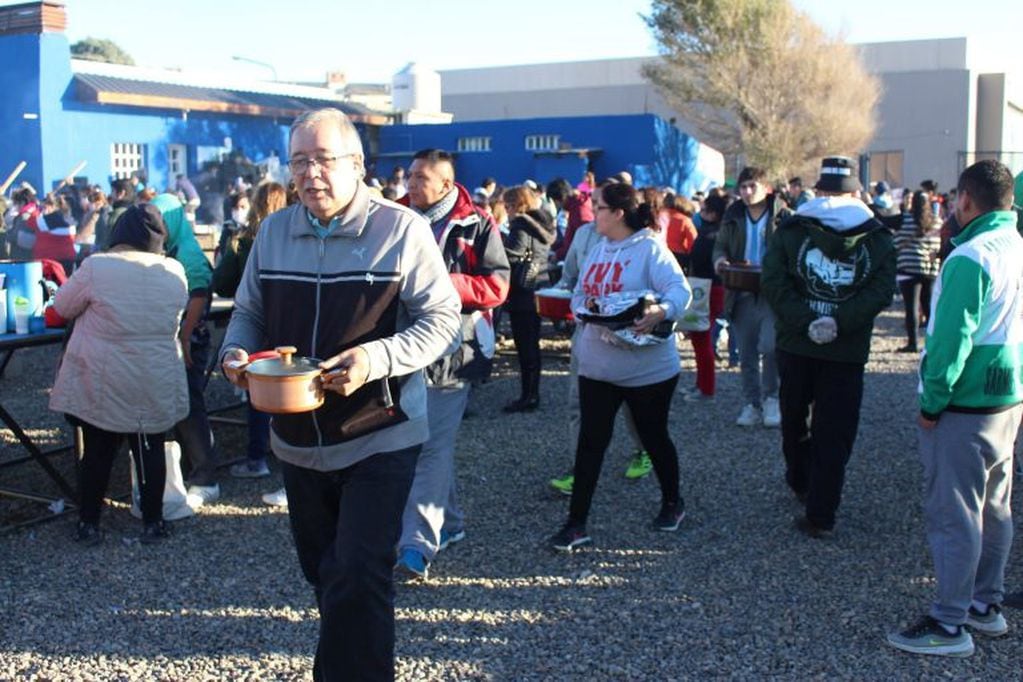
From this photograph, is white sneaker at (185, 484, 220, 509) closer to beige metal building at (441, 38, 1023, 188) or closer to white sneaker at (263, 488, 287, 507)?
white sneaker at (263, 488, 287, 507)

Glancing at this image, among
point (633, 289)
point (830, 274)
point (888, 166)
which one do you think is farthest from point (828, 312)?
point (888, 166)

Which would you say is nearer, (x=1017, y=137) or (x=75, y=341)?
(x=75, y=341)

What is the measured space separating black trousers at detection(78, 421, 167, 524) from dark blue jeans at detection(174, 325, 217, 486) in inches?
26.4

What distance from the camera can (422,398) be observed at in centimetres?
328

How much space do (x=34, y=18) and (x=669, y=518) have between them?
26.8m

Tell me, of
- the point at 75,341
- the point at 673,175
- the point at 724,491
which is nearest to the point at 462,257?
the point at 75,341

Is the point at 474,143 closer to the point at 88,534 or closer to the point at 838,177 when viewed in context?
the point at 838,177

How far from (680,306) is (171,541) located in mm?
2867

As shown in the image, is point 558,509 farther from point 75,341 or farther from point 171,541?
point 75,341

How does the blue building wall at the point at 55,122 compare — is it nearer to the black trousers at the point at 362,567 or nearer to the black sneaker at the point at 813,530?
the black sneaker at the point at 813,530

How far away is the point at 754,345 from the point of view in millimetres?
7883

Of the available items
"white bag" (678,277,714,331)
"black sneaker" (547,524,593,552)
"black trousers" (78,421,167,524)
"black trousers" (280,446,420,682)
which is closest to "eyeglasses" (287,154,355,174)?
"black trousers" (280,446,420,682)

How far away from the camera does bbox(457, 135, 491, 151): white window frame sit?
34531 mm

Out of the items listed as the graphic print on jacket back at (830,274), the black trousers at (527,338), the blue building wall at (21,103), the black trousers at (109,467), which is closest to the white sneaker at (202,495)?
the black trousers at (109,467)
